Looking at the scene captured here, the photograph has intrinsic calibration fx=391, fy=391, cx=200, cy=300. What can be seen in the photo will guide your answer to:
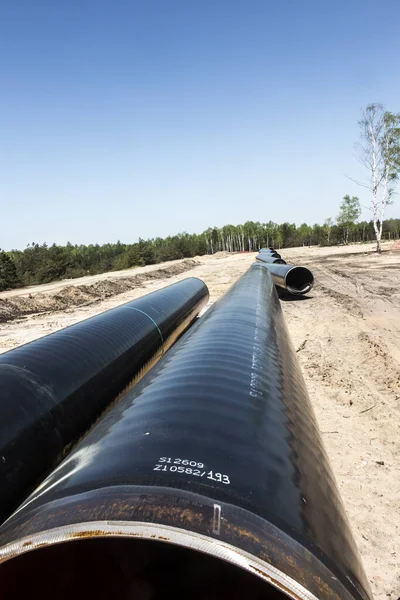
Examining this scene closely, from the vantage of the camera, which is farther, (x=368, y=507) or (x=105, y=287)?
(x=105, y=287)

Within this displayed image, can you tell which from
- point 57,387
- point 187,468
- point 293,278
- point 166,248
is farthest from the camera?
point 166,248

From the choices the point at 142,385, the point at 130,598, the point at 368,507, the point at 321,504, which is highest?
the point at 142,385

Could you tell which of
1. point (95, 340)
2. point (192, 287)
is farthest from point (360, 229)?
point (95, 340)

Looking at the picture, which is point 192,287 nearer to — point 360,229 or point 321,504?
point 321,504

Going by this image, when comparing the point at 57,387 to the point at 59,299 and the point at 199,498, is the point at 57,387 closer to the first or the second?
the point at 199,498

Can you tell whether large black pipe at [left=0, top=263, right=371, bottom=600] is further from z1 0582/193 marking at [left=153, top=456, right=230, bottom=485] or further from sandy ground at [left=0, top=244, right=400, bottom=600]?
sandy ground at [left=0, top=244, right=400, bottom=600]

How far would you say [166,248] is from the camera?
62.2 meters

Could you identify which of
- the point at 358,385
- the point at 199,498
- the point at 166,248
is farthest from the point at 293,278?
the point at 166,248

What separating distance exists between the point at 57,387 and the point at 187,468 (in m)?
2.22

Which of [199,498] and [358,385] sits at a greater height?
[199,498]

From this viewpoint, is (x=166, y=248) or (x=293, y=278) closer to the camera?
(x=293, y=278)

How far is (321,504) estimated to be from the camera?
179 cm

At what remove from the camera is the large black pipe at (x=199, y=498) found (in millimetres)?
1142

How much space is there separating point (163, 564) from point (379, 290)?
1483 centimetres
